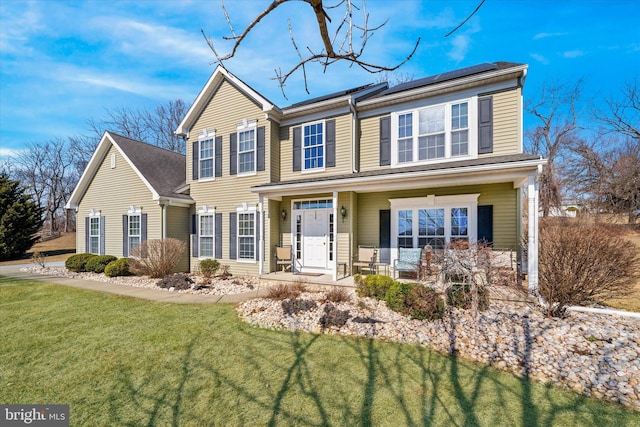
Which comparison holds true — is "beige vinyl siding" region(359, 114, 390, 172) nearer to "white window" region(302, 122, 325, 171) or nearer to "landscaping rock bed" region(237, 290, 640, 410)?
"white window" region(302, 122, 325, 171)

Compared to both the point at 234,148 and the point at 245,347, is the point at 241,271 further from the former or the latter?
the point at 245,347

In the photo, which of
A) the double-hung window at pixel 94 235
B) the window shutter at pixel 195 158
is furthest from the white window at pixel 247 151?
the double-hung window at pixel 94 235

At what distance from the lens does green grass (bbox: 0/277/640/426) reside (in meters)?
2.98

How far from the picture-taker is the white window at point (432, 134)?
8398mm

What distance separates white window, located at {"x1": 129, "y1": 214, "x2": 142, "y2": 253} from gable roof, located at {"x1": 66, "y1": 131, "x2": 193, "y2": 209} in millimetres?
1642

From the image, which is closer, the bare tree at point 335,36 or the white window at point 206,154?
the bare tree at point 335,36

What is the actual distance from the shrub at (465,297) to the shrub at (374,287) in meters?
1.37

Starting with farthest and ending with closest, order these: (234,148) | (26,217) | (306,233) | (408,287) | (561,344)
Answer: (26,217)
(234,148)
(306,233)
(408,287)
(561,344)

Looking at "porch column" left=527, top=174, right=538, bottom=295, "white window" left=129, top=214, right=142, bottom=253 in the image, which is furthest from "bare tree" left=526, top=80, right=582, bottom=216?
"white window" left=129, top=214, right=142, bottom=253

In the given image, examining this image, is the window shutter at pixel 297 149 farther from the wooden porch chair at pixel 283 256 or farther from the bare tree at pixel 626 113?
the bare tree at pixel 626 113

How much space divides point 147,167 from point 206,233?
432 cm

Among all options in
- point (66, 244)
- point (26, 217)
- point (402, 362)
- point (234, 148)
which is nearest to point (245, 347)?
point (402, 362)

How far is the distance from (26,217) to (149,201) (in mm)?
13019

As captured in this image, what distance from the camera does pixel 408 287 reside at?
237 inches
